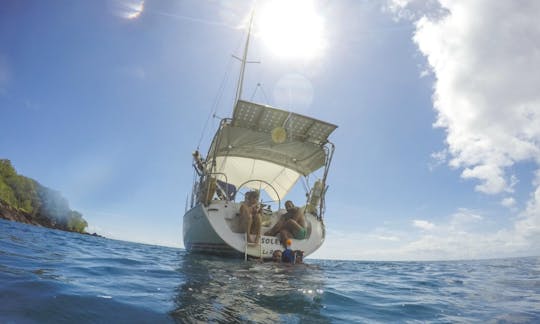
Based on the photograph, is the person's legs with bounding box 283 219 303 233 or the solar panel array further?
the solar panel array

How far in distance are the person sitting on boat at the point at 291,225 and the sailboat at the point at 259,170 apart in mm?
179

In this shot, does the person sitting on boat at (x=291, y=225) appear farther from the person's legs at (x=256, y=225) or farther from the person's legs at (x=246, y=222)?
the person's legs at (x=246, y=222)

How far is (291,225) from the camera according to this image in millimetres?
7594

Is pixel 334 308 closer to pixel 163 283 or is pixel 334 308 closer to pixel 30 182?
pixel 163 283

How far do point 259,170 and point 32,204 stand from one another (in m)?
57.0

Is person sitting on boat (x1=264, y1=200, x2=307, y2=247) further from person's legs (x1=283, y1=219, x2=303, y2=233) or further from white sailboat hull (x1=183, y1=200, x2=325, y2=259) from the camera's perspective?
white sailboat hull (x1=183, y1=200, x2=325, y2=259)

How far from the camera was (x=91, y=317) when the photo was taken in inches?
68.1

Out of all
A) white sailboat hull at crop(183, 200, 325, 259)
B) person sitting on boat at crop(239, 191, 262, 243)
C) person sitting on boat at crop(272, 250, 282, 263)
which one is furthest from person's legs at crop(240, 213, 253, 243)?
person sitting on boat at crop(272, 250, 282, 263)

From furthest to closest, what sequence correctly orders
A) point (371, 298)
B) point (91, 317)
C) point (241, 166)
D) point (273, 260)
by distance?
point (241, 166) → point (273, 260) → point (371, 298) → point (91, 317)

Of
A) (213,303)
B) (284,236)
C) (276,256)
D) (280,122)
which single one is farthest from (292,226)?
(213,303)

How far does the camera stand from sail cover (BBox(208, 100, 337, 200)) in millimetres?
8508

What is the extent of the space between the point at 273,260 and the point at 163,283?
13.8ft

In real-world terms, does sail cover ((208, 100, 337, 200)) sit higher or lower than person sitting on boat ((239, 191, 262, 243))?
higher

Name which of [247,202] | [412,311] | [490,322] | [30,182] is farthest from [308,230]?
[30,182]
